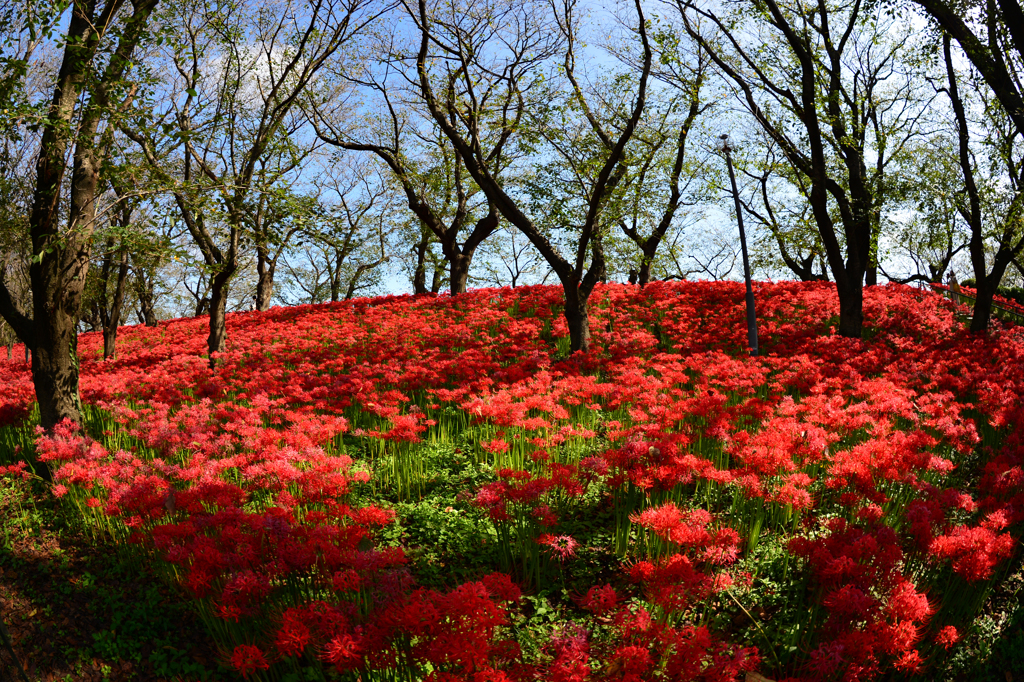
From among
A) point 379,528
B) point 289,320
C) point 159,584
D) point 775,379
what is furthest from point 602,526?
point 289,320

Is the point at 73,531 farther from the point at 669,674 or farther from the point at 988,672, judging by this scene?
the point at 988,672

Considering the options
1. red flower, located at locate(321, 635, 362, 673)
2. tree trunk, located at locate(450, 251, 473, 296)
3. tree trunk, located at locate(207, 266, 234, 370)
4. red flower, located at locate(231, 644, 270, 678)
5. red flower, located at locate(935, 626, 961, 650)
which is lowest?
red flower, located at locate(935, 626, 961, 650)

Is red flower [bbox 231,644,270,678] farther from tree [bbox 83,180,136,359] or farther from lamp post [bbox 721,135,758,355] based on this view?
lamp post [bbox 721,135,758,355]

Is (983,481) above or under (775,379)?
under

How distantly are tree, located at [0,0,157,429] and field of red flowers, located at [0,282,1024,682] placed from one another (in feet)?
3.11

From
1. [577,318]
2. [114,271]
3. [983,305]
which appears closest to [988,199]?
[983,305]

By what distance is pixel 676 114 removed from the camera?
2081 centimetres

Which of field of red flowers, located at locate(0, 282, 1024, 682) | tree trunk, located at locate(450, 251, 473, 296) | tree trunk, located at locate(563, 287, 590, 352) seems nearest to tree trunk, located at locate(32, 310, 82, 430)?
field of red flowers, located at locate(0, 282, 1024, 682)

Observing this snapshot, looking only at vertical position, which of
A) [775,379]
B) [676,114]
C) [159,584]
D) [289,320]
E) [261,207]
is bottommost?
[159,584]

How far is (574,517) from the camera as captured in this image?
5.30 meters

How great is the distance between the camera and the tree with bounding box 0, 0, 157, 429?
641 cm

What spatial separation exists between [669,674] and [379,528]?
305 centimetres

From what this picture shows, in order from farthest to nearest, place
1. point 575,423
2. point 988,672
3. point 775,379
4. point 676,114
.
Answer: point 676,114, point 775,379, point 575,423, point 988,672

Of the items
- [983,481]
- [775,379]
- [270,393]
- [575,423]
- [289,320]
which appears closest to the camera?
[983,481]
